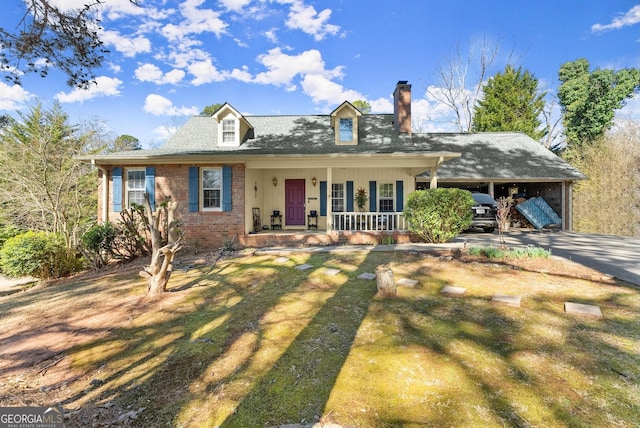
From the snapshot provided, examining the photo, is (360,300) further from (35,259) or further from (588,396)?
(35,259)

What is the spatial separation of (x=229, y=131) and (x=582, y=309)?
11.4 metres

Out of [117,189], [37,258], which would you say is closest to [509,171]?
[117,189]

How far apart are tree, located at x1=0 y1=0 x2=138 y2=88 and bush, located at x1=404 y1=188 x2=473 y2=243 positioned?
27.2ft

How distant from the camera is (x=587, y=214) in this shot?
17031mm

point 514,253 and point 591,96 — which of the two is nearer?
point 514,253

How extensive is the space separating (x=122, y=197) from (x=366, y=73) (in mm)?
15702

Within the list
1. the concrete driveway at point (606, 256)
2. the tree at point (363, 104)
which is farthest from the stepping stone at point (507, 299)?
the tree at point (363, 104)

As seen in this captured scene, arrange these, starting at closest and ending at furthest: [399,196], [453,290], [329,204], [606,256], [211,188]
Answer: [453,290] → [606,256] → [329,204] → [211,188] → [399,196]

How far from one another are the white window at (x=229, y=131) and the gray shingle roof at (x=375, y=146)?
39cm

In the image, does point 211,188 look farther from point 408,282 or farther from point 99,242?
point 408,282

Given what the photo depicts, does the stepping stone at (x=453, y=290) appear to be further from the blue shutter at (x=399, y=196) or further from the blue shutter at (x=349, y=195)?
the blue shutter at (x=349, y=195)

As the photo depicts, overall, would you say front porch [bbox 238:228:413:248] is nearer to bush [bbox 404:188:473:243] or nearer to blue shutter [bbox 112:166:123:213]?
bush [bbox 404:188:473:243]

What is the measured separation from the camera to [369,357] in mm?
3146

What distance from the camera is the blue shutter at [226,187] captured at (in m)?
10.1
